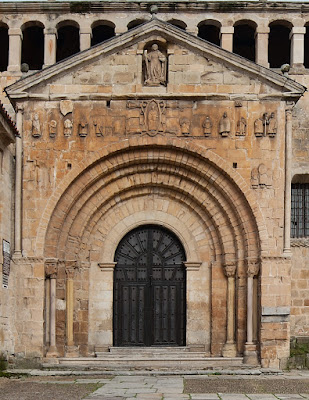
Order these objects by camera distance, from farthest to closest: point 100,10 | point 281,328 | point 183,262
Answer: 1. point 100,10
2. point 183,262
3. point 281,328

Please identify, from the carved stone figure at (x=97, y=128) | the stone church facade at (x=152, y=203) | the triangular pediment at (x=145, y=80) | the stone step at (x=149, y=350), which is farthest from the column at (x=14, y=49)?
the stone step at (x=149, y=350)

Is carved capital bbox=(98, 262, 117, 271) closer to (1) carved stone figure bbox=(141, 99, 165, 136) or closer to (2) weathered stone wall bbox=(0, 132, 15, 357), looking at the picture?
(2) weathered stone wall bbox=(0, 132, 15, 357)

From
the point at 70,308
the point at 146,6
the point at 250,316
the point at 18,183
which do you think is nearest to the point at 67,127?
the point at 18,183

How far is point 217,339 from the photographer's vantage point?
18.3 metres

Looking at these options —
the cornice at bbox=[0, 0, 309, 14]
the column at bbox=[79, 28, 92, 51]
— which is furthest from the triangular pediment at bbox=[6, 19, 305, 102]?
the cornice at bbox=[0, 0, 309, 14]

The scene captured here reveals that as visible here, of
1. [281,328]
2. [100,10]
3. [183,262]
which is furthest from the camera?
[100,10]

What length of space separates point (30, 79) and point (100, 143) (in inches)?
92.7

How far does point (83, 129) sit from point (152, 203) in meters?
2.73

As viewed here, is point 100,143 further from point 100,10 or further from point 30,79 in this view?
point 100,10

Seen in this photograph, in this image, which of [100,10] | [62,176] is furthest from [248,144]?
[100,10]

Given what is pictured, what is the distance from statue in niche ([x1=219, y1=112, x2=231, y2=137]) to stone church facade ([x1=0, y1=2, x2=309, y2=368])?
39 millimetres

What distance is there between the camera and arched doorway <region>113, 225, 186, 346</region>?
18.8 m

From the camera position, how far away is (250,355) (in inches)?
692

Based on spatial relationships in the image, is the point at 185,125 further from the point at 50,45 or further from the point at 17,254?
the point at 17,254
